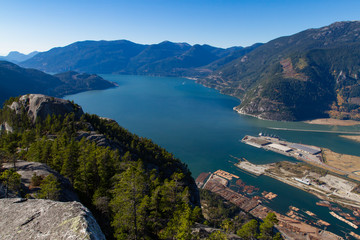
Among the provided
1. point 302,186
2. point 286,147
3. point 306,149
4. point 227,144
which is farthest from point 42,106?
point 306,149

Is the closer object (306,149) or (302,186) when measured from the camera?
(302,186)

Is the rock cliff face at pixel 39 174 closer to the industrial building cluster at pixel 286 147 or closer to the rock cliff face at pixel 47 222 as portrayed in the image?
the rock cliff face at pixel 47 222

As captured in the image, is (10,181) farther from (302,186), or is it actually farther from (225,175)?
(302,186)

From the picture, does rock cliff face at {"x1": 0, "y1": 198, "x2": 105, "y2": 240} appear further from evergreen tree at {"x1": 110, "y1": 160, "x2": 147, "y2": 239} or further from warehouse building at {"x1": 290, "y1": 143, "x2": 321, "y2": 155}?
warehouse building at {"x1": 290, "y1": 143, "x2": 321, "y2": 155}

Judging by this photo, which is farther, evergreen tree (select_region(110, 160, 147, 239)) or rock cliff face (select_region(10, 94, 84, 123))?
rock cliff face (select_region(10, 94, 84, 123))

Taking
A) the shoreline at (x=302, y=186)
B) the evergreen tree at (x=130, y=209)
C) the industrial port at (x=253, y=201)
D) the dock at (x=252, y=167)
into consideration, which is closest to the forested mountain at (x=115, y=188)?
the evergreen tree at (x=130, y=209)

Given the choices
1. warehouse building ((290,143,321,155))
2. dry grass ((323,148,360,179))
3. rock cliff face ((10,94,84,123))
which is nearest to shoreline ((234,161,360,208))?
dry grass ((323,148,360,179))
